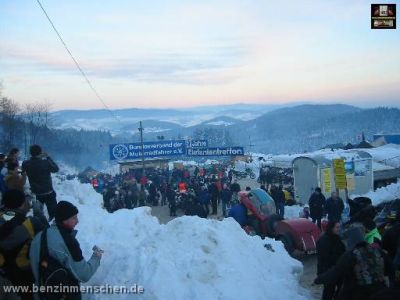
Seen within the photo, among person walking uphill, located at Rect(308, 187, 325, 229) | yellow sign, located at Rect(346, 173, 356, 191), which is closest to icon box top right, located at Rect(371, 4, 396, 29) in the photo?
person walking uphill, located at Rect(308, 187, 325, 229)

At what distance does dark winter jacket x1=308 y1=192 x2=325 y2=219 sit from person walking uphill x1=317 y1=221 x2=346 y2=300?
349 inches

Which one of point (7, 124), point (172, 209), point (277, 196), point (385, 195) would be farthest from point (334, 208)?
point (7, 124)

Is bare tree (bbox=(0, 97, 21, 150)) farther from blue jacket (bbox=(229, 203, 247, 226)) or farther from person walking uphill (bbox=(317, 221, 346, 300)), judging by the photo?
person walking uphill (bbox=(317, 221, 346, 300))

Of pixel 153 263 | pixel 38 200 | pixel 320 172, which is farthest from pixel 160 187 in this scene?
pixel 153 263

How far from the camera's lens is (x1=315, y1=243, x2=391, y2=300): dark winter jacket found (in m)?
4.95

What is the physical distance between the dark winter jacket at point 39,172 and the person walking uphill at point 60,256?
3549 mm

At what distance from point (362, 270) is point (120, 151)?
91.6 feet

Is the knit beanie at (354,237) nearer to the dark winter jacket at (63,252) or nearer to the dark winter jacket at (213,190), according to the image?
the dark winter jacket at (63,252)

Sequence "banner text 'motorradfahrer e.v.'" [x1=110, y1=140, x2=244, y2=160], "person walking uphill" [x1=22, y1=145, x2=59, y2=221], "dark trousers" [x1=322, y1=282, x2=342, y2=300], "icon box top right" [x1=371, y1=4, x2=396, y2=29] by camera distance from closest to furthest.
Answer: "dark trousers" [x1=322, y1=282, x2=342, y2=300] < "person walking uphill" [x1=22, y1=145, x2=59, y2=221] < "icon box top right" [x1=371, y1=4, x2=396, y2=29] < "banner text 'motorradfahrer e.v.'" [x1=110, y1=140, x2=244, y2=160]

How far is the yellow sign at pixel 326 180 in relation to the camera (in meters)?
21.9

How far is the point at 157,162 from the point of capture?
46.2 metres

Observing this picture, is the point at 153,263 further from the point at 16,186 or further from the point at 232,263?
the point at 16,186

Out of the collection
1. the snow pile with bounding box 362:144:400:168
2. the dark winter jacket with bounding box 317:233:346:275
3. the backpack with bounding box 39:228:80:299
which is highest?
the backpack with bounding box 39:228:80:299

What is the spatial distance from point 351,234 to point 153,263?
9.35 feet
